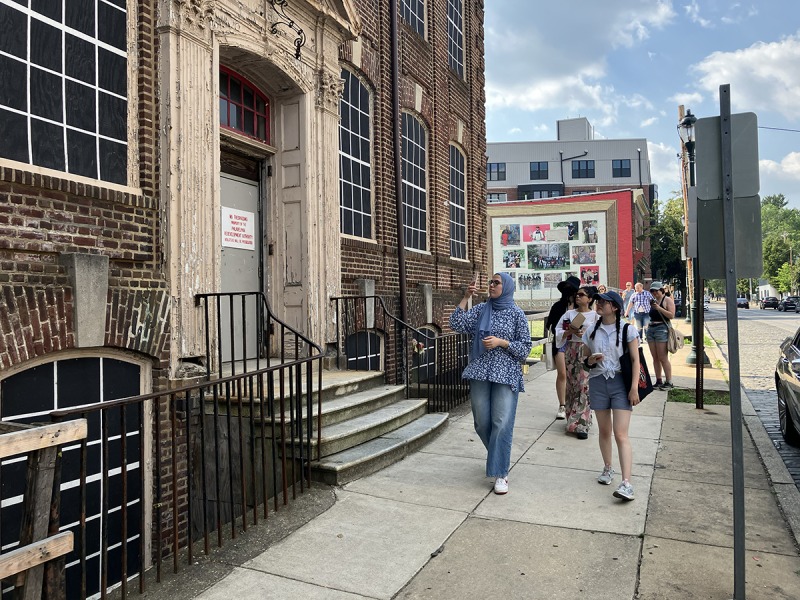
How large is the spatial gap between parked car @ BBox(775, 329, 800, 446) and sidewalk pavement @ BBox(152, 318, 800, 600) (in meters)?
0.62

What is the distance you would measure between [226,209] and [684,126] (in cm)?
1025

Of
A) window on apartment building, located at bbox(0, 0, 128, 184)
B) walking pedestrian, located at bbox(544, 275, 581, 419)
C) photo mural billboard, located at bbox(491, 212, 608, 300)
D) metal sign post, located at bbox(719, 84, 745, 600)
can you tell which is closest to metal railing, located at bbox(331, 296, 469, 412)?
walking pedestrian, located at bbox(544, 275, 581, 419)

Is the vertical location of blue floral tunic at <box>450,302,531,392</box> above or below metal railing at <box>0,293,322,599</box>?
above

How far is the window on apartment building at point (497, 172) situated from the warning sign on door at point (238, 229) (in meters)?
64.5

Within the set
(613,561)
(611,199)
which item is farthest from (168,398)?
(611,199)

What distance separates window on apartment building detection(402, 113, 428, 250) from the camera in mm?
11273

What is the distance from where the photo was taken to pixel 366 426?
6.25 meters

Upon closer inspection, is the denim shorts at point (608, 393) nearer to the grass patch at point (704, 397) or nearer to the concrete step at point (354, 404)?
the concrete step at point (354, 404)

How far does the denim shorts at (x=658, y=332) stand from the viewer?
999 cm

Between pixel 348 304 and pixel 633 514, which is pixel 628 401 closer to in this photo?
pixel 633 514

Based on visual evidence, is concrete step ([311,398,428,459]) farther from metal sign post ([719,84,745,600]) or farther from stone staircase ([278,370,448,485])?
metal sign post ([719,84,745,600])

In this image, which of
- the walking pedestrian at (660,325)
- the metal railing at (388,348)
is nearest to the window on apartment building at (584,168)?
the walking pedestrian at (660,325)

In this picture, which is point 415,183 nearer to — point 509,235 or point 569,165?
point 509,235

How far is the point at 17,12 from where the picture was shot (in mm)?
4664
